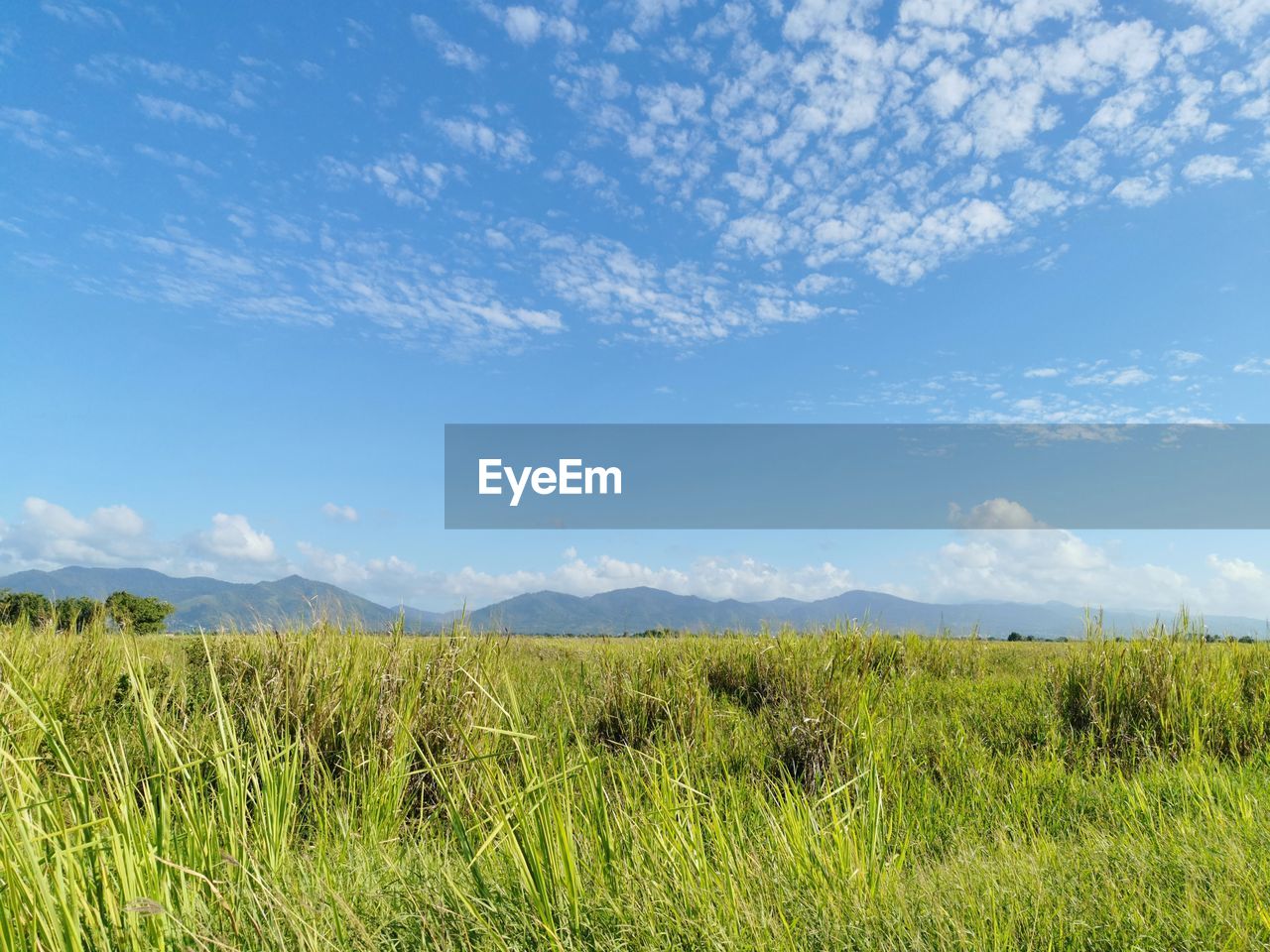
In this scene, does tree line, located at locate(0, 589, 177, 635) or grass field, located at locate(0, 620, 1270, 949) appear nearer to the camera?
grass field, located at locate(0, 620, 1270, 949)

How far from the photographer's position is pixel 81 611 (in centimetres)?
870

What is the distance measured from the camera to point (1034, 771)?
4.46 meters

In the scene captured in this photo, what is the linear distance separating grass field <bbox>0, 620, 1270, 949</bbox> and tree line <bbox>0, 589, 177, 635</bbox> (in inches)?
29.9

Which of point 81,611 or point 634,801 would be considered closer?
point 634,801

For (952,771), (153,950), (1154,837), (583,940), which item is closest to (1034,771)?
(952,771)

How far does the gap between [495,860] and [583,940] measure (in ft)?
1.65

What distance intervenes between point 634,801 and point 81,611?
346 inches

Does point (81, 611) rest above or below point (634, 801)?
above

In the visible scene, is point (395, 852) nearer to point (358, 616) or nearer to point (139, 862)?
point (139, 862)

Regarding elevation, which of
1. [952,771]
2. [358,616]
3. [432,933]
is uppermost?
[358,616]

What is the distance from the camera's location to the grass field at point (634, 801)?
2.08 metres

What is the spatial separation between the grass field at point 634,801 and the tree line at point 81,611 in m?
0.76

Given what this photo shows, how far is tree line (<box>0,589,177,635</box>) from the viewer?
7656 mm

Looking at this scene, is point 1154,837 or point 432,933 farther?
point 1154,837
